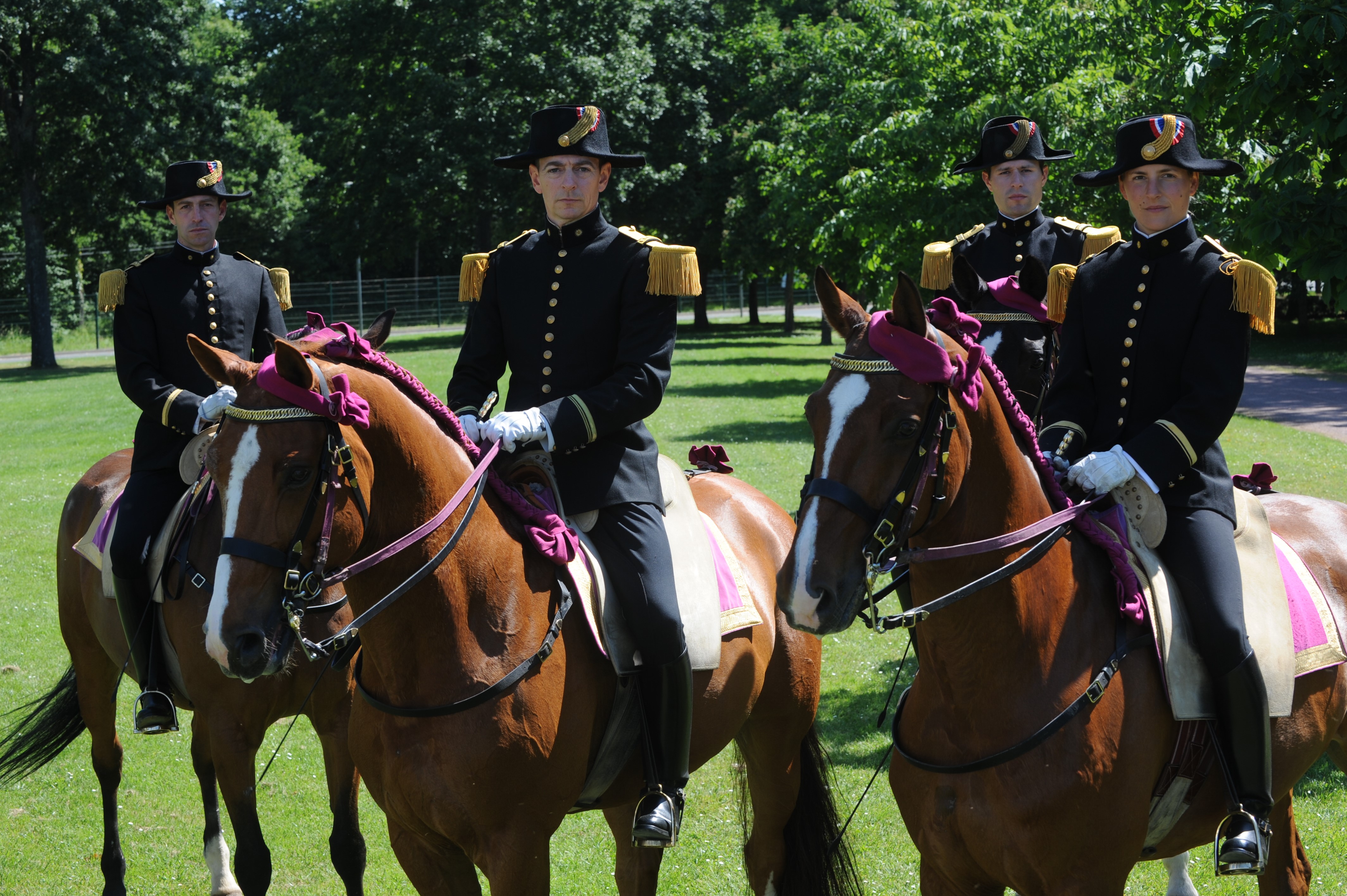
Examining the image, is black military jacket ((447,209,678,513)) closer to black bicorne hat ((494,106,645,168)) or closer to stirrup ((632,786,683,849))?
black bicorne hat ((494,106,645,168))

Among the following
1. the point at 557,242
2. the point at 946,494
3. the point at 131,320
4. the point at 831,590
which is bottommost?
the point at 831,590

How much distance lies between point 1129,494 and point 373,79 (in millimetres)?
41557

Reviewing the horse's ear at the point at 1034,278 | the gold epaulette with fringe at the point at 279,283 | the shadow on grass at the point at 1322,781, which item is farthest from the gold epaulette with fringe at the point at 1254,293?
the gold epaulette with fringe at the point at 279,283

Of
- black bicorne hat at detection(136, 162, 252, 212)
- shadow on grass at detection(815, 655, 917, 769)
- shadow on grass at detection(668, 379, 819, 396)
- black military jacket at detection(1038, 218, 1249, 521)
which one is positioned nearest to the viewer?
black military jacket at detection(1038, 218, 1249, 521)

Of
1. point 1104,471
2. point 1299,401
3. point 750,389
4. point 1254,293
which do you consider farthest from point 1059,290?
point 1299,401

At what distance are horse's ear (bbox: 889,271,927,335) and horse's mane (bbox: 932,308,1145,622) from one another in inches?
10.0

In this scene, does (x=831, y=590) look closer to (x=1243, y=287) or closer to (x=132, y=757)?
(x=1243, y=287)

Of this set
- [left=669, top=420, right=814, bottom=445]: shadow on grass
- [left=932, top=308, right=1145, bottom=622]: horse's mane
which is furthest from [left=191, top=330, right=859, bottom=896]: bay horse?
[left=669, top=420, right=814, bottom=445]: shadow on grass

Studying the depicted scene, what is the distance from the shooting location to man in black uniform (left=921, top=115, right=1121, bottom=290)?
587 cm

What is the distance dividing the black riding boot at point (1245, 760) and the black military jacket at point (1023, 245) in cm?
270

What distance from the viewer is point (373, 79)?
41156 millimetres

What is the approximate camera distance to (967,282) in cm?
381

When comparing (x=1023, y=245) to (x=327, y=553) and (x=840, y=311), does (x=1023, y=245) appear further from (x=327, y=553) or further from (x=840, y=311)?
(x=327, y=553)

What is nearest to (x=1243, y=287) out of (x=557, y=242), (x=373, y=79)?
(x=557, y=242)
